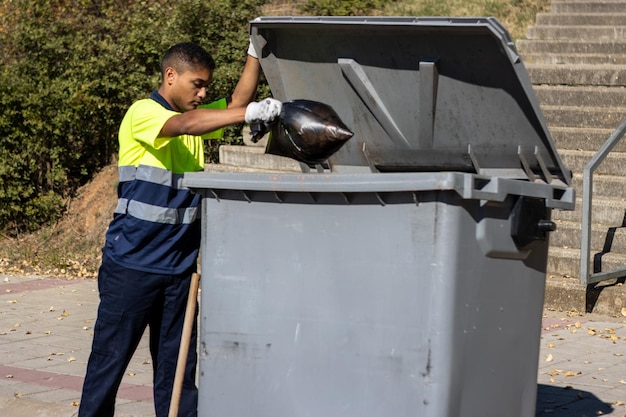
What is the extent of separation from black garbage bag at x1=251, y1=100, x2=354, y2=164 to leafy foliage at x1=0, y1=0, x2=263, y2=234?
295 inches

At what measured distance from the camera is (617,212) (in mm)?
8922

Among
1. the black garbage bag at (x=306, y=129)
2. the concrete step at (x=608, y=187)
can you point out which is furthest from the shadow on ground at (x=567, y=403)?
the concrete step at (x=608, y=187)

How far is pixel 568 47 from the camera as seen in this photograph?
12141 mm

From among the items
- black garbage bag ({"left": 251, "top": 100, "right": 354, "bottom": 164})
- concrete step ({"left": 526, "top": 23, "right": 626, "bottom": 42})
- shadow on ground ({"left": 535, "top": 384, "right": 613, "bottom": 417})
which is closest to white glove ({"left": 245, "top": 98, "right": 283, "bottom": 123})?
black garbage bag ({"left": 251, "top": 100, "right": 354, "bottom": 164})

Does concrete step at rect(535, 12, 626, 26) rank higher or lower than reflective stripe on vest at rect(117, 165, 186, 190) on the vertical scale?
higher

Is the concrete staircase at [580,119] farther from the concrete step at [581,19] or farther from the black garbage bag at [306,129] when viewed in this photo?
the black garbage bag at [306,129]

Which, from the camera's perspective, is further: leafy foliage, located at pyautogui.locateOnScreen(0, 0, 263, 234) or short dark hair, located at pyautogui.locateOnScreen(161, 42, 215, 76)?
leafy foliage, located at pyautogui.locateOnScreen(0, 0, 263, 234)

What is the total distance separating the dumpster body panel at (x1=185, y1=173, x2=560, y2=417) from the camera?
381 centimetres

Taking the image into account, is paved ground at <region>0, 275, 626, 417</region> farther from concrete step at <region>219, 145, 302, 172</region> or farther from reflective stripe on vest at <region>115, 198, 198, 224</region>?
concrete step at <region>219, 145, 302, 172</region>

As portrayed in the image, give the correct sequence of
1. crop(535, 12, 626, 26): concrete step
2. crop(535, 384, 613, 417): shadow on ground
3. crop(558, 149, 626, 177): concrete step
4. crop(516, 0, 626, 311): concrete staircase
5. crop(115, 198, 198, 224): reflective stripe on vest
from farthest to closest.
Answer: crop(535, 12, 626, 26): concrete step < crop(558, 149, 626, 177): concrete step < crop(516, 0, 626, 311): concrete staircase < crop(535, 384, 613, 417): shadow on ground < crop(115, 198, 198, 224): reflective stripe on vest

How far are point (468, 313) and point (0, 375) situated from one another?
366 centimetres

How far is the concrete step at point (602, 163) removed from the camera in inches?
371

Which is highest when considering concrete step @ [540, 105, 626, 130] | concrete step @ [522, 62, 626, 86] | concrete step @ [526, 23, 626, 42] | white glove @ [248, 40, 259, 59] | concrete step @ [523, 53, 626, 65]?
concrete step @ [526, 23, 626, 42]

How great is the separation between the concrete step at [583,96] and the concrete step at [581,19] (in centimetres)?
187
